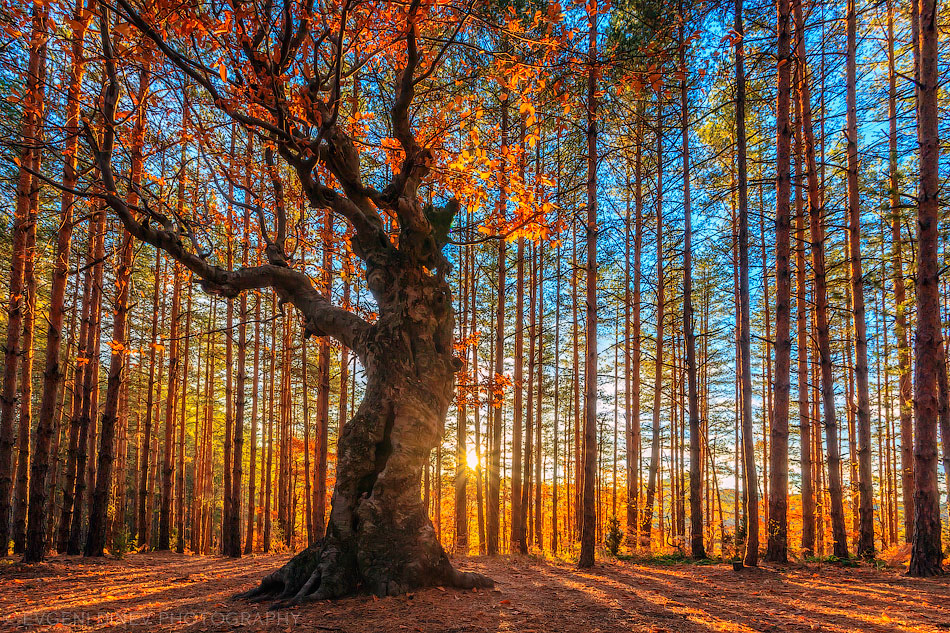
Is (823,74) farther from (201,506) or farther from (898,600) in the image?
(201,506)

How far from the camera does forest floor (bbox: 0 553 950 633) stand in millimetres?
3672

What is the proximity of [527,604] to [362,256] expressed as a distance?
405cm

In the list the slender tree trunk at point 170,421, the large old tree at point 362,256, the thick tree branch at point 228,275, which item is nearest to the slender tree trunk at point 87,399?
the slender tree trunk at point 170,421

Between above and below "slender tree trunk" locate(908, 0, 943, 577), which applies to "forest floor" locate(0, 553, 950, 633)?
below

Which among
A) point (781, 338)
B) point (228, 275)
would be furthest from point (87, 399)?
point (781, 338)

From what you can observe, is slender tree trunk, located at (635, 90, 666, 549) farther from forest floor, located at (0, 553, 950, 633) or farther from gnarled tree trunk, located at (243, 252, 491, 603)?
gnarled tree trunk, located at (243, 252, 491, 603)

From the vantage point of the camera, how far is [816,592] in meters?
5.48

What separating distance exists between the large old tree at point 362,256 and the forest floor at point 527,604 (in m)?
0.41

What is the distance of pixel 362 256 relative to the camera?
5.94 m

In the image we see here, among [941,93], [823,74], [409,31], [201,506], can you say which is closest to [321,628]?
[409,31]

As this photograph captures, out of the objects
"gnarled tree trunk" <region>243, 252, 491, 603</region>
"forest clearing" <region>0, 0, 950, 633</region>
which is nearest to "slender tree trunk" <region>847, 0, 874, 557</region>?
"forest clearing" <region>0, 0, 950, 633</region>

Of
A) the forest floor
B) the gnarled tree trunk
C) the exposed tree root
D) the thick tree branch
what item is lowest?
the forest floor

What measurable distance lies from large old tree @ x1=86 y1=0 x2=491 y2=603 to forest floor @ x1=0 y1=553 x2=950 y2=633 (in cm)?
41

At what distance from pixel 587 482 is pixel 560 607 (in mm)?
3466
